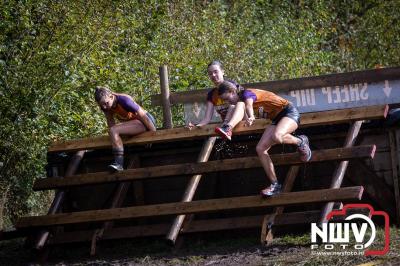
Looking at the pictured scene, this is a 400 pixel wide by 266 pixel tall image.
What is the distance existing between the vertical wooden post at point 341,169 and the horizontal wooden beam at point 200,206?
0.19m

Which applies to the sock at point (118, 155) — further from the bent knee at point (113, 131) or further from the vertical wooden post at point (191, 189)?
the vertical wooden post at point (191, 189)

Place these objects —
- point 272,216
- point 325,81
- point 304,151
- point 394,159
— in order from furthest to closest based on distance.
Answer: point 325,81 < point 394,159 < point 272,216 < point 304,151

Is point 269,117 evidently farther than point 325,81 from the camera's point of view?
No

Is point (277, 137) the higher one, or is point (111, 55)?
point (111, 55)

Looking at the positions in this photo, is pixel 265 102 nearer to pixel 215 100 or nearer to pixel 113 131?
pixel 215 100

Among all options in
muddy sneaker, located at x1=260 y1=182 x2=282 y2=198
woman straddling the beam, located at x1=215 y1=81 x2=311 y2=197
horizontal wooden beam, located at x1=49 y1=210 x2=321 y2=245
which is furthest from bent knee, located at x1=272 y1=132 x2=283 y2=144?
horizontal wooden beam, located at x1=49 y1=210 x2=321 y2=245

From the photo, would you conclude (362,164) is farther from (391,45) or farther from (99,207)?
(391,45)

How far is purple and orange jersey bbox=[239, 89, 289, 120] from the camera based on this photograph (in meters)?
10.0

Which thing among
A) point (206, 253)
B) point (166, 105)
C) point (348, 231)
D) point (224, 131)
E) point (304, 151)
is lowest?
point (206, 253)

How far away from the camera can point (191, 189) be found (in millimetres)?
10398

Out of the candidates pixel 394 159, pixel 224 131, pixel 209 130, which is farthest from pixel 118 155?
pixel 394 159

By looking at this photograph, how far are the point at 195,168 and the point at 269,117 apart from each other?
116 cm

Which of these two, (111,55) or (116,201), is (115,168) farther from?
(111,55)

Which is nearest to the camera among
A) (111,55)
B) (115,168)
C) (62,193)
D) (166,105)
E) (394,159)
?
(394,159)
